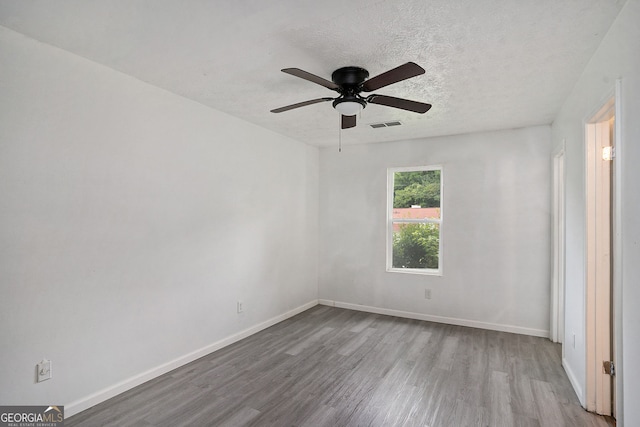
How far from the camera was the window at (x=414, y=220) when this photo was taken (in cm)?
470

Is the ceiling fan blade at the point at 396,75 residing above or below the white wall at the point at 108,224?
above

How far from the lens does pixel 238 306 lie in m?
3.86

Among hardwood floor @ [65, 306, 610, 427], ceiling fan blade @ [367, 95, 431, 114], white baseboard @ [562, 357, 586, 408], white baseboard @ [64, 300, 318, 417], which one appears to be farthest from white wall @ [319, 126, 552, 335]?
ceiling fan blade @ [367, 95, 431, 114]

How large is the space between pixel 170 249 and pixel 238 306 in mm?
1160

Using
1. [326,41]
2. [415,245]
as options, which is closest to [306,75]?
[326,41]

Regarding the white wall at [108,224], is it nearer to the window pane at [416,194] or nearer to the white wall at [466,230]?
the white wall at [466,230]

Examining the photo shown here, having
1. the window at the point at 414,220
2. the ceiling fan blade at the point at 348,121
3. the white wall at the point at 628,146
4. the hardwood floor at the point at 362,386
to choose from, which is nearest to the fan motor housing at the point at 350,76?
the ceiling fan blade at the point at 348,121

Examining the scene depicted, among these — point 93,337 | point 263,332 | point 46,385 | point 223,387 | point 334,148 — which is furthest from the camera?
point 334,148

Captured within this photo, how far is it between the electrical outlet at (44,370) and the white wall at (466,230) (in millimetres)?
3715

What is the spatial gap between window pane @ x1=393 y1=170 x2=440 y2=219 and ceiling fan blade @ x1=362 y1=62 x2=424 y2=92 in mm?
2711

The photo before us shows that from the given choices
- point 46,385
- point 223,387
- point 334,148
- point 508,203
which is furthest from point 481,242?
point 46,385

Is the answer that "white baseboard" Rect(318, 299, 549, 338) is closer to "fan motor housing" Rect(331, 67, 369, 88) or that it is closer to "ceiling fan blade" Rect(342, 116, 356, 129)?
"ceiling fan blade" Rect(342, 116, 356, 129)

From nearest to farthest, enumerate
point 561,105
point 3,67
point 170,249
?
point 3,67, point 170,249, point 561,105

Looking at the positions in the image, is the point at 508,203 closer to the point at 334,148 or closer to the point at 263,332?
the point at 334,148
